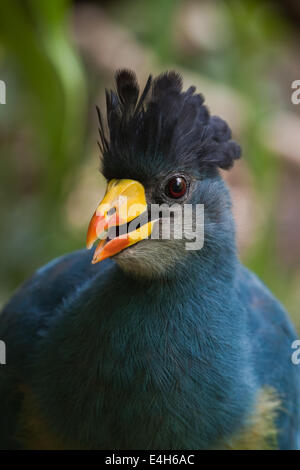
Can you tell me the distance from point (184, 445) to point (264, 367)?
Result: 54 centimetres

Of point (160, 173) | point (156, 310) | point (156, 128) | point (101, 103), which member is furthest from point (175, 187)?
point (101, 103)

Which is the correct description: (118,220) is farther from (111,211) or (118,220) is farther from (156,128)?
(156,128)

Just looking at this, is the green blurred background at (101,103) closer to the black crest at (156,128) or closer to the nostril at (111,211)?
the black crest at (156,128)

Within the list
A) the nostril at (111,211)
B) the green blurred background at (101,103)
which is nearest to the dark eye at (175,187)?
the nostril at (111,211)

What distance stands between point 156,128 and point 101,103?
3760 millimetres

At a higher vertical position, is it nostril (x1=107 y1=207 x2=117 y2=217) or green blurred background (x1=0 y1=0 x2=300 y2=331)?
green blurred background (x1=0 y1=0 x2=300 y2=331)

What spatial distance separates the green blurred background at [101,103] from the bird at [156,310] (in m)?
1.86

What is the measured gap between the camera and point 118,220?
7.44 ft

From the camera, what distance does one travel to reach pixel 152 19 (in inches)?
215

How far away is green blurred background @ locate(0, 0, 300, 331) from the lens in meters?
4.33

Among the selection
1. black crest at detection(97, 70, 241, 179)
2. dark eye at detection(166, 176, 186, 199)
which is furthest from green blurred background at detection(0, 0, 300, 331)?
dark eye at detection(166, 176, 186, 199)

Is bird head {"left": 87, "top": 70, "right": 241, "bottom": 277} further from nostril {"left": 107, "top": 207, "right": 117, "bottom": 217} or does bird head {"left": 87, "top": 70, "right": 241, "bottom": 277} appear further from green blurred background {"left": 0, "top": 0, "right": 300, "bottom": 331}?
green blurred background {"left": 0, "top": 0, "right": 300, "bottom": 331}

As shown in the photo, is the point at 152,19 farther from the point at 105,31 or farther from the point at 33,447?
the point at 33,447

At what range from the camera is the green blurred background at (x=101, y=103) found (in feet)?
14.2
